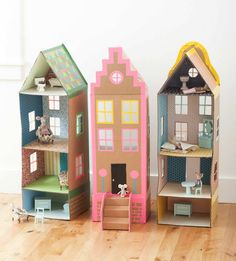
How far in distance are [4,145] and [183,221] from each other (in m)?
1.27

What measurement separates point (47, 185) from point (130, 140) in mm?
593

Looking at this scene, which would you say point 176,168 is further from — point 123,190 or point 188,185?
point 123,190

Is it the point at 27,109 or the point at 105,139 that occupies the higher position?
the point at 27,109

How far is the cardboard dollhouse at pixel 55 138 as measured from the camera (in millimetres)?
3881

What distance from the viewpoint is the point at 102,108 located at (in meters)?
3.81

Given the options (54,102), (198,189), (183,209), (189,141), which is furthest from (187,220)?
(54,102)

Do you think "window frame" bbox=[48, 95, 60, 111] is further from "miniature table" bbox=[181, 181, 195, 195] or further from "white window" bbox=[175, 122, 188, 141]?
"miniature table" bbox=[181, 181, 195, 195]

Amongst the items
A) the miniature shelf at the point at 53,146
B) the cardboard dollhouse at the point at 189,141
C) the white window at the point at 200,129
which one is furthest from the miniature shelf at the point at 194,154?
the miniature shelf at the point at 53,146

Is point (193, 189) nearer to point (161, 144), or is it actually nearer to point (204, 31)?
point (161, 144)

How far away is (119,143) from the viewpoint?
383 centimetres

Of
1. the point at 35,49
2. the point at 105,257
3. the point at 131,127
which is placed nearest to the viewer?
the point at 105,257

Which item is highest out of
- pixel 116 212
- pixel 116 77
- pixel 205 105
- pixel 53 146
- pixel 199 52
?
pixel 199 52

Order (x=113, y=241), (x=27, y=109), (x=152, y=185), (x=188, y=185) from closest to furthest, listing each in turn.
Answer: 1. (x=113, y=241)
2. (x=188, y=185)
3. (x=27, y=109)
4. (x=152, y=185)

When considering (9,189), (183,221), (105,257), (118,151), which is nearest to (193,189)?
(183,221)
